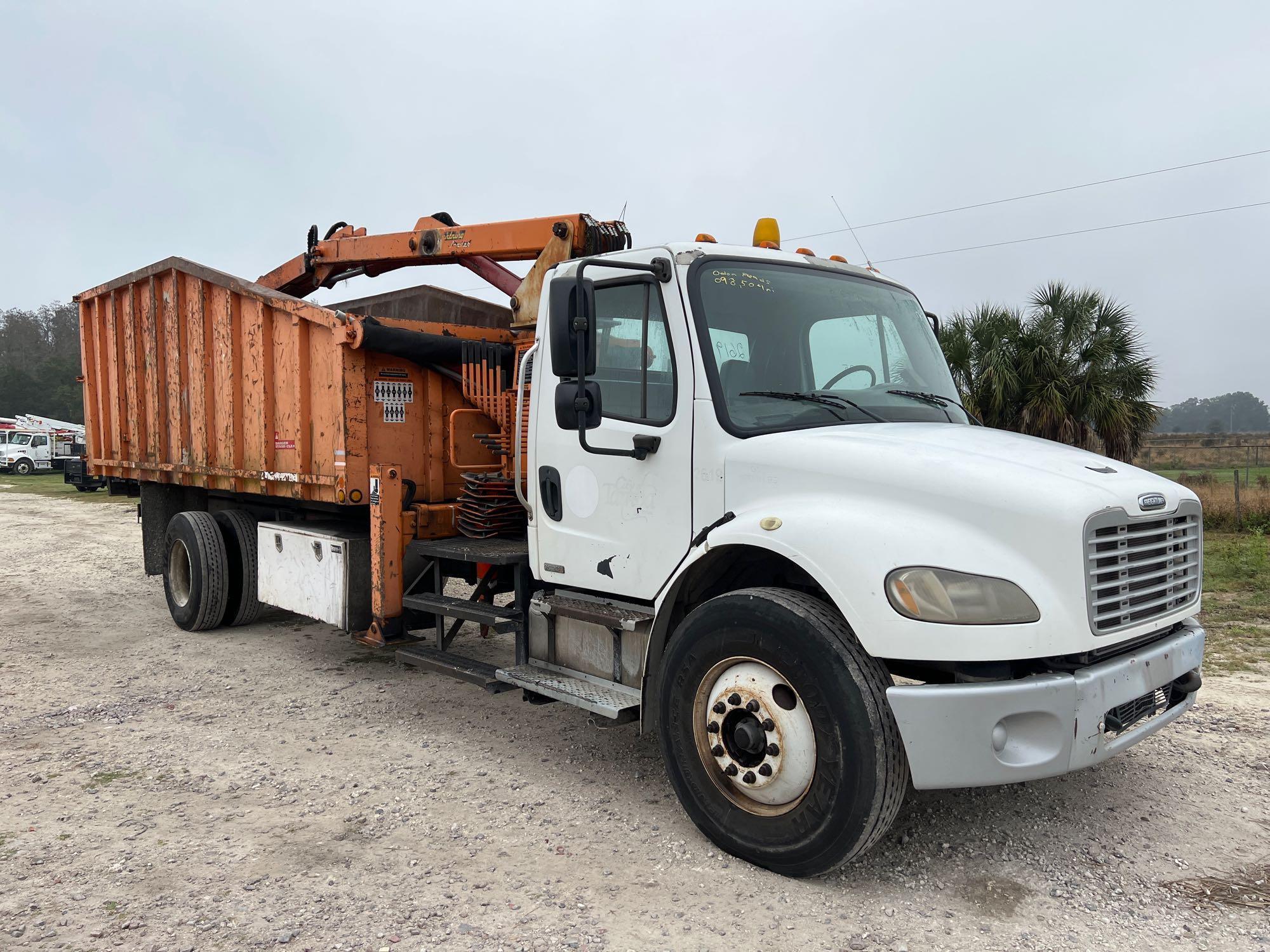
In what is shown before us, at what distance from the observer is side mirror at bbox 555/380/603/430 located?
13.3 feet

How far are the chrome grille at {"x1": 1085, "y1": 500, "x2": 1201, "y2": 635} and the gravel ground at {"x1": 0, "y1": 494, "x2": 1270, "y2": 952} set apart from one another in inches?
42.5

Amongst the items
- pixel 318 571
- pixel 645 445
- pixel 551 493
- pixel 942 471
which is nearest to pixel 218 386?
pixel 318 571

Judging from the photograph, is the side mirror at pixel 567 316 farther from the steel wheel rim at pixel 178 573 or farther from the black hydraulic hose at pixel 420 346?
the steel wheel rim at pixel 178 573

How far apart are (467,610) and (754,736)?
7.37 ft

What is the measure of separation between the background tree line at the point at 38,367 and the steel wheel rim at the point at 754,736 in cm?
7168

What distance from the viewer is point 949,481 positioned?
331cm

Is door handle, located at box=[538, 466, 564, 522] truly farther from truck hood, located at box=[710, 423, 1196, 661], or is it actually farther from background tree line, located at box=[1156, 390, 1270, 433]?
background tree line, located at box=[1156, 390, 1270, 433]

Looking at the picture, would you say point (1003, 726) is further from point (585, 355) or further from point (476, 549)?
point (476, 549)

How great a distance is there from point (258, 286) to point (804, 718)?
5534 mm

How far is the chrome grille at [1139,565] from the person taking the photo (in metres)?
3.22

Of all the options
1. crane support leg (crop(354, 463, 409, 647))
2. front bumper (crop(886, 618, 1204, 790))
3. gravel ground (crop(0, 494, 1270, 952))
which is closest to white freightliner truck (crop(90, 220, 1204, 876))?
front bumper (crop(886, 618, 1204, 790))

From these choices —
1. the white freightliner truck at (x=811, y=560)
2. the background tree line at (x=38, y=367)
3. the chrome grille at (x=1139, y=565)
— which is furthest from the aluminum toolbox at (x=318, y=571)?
the background tree line at (x=38, y=367)

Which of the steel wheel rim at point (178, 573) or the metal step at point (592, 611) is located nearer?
the metal step at point (592, 611)

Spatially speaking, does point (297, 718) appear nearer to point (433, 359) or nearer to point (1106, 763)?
point (433, 359)
